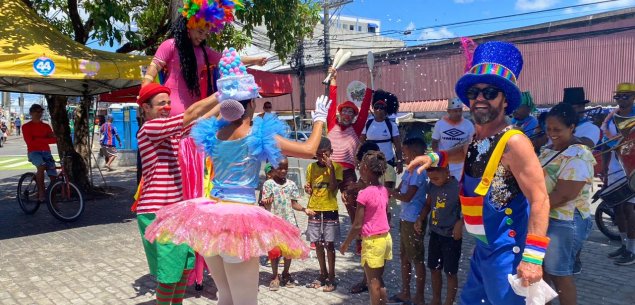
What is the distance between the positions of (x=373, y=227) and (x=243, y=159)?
1.53m

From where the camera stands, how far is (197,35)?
396 centimetres

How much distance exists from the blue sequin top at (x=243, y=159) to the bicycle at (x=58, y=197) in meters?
6.28

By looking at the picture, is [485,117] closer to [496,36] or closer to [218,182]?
[218,182]

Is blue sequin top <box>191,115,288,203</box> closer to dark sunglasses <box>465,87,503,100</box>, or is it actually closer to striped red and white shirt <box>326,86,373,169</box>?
dark sunglasses <box>465,87,503,100</box>

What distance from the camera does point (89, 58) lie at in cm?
728

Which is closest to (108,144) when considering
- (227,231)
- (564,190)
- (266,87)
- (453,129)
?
(266,87)

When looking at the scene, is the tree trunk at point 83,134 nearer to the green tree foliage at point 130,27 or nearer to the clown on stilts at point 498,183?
the green tree foliage at point 130,27

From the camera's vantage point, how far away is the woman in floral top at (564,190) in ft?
11.5

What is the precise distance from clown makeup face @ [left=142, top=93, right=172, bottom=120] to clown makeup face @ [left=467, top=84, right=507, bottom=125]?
2151 millimetres

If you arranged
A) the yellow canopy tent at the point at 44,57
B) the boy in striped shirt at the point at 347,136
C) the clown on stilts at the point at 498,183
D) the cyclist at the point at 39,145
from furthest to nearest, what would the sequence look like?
the cyclist at the point at 39,145, the yellow canopy tent at the point at 44,57, the boy in striped shirt at the point at 347,136, the clown on stilts at the point at 498,183

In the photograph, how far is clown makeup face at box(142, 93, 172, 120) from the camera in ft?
11.6

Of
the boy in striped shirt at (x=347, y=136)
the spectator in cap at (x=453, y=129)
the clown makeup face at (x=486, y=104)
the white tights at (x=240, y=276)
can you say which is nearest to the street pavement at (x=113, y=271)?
the boy in striped shirt at (x=347, y=136)

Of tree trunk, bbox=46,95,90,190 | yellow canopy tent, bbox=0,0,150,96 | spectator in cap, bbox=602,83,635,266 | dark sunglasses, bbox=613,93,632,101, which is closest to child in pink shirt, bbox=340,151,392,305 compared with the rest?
spectator in cap, bbox=602,83,635,266

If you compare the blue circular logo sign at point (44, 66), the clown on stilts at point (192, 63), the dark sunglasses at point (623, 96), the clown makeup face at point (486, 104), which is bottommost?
the clown makeup face at point (486, 104)
